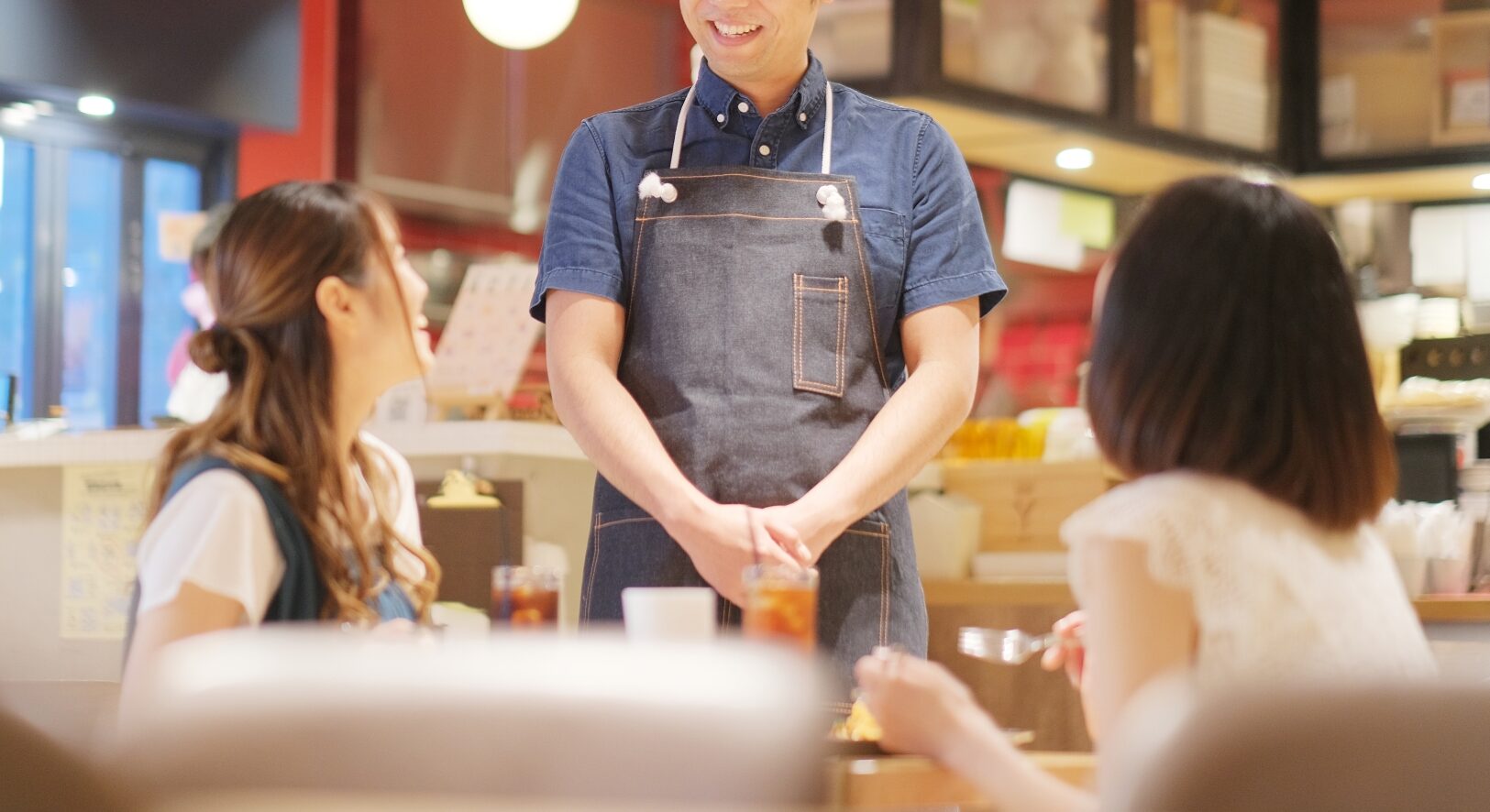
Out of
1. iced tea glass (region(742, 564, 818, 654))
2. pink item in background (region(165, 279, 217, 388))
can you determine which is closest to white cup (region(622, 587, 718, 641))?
iced tea glass (region(742, 564, 818, 654))

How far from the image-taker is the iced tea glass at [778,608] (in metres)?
1.44

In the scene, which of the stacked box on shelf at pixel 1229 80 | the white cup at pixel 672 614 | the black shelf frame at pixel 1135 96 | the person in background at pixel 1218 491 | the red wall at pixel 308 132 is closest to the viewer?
the person in background at pixel 1218 491

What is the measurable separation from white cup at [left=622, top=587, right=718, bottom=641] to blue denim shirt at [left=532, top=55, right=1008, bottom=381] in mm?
748

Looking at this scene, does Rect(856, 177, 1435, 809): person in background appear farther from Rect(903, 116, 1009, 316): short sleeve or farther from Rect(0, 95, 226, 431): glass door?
Rect(0, 95, 226, 431): glass door

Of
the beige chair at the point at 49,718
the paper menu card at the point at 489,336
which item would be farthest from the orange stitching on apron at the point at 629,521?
the paper menu card at the point at 489,336

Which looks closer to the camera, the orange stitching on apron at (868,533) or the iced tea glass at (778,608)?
the iced tea glass at (778,608)

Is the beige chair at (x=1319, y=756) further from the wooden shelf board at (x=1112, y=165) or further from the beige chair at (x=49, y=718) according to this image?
the wooden shelf board at (x=1112, y=165)

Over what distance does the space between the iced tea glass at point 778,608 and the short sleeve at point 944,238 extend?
76 cm

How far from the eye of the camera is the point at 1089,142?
18.6ft

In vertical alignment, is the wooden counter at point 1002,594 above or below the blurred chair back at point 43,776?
below

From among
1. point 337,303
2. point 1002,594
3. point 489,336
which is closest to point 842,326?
point 337,303

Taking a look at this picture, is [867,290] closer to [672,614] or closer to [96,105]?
[672,614]

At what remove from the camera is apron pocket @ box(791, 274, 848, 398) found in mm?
2088

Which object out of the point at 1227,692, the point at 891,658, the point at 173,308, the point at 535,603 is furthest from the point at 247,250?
the point at 173,308
